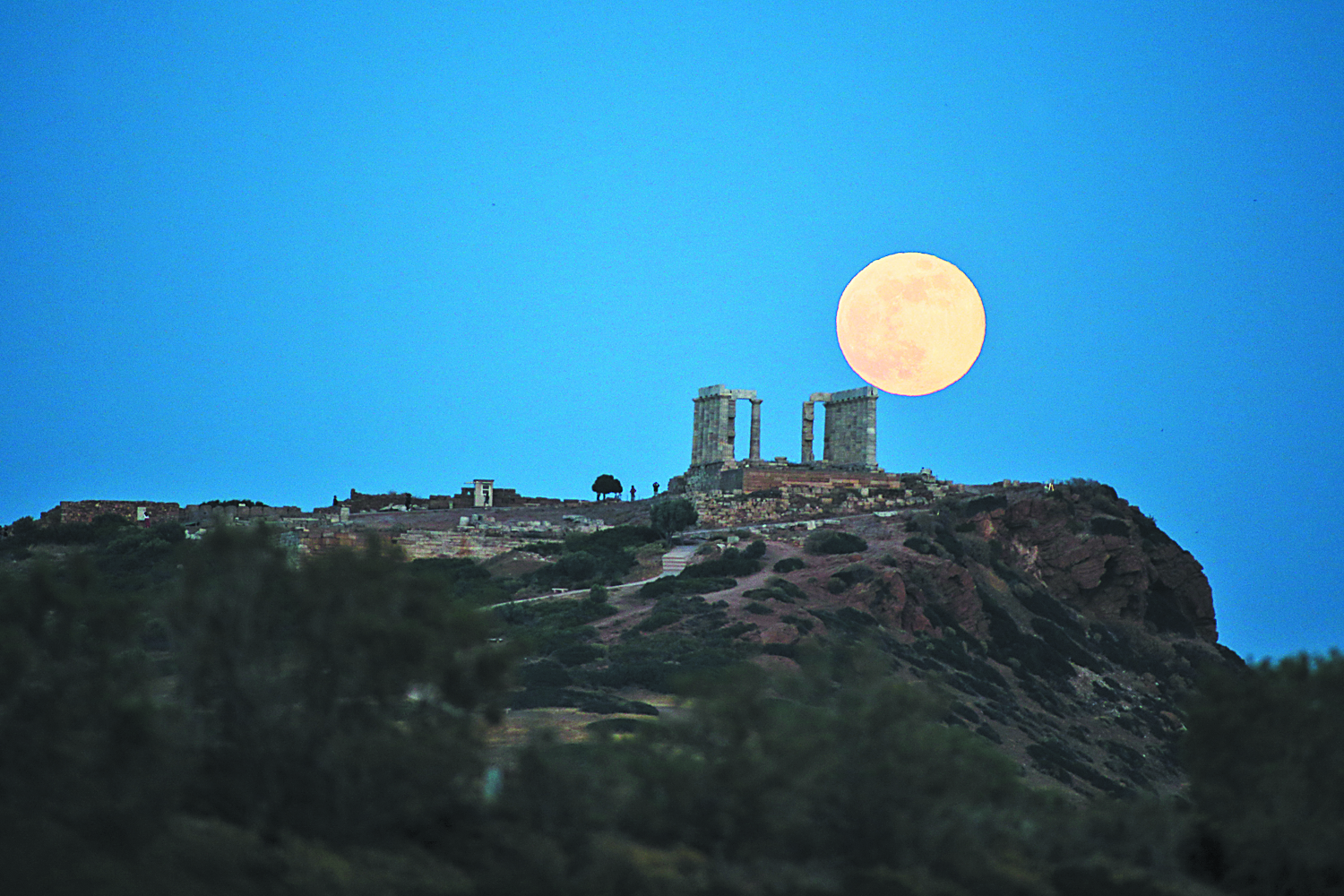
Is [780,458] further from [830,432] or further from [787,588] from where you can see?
[787,588]

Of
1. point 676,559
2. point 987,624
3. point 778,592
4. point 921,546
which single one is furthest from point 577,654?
point 921,546

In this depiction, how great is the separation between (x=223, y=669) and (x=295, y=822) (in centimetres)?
168

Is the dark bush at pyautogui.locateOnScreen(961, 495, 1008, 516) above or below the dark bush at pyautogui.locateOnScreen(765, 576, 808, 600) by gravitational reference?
above

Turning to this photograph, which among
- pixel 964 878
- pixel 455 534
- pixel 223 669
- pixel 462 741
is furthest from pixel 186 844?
pixel 455 534

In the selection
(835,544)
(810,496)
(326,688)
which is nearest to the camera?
(326,688)

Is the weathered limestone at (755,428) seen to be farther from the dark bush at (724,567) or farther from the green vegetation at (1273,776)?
the green vegetation at (1273,776)

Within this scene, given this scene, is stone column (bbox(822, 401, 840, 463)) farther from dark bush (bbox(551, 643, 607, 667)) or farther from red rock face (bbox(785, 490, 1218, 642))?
dark bush (bbox(551, 643, 607, 667))

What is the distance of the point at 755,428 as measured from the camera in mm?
63750

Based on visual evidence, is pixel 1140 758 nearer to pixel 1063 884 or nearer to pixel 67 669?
pixel 1063 884

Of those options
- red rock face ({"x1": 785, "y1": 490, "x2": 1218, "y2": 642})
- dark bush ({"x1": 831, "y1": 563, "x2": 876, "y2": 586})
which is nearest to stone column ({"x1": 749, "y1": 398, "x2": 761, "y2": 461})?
red rock face ({"x1": 785, "y1": 490, "x2": 1218, "y2": 642})

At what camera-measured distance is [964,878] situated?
1280cm

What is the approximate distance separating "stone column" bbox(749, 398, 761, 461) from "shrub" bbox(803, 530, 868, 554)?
695 inches

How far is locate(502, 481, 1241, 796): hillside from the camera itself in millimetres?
30688

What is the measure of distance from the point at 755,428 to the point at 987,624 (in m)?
24.2
